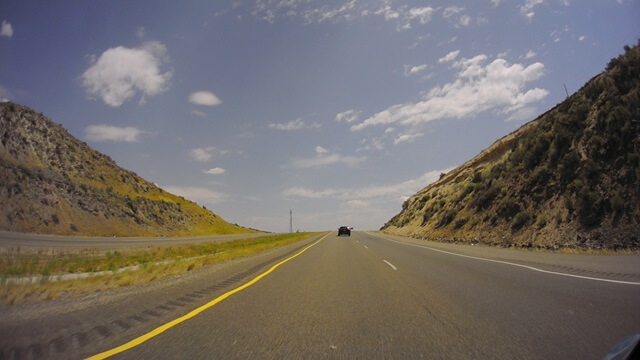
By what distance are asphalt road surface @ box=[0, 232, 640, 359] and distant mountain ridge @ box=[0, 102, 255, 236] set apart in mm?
43165

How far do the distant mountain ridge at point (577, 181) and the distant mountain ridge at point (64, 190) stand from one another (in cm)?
4283

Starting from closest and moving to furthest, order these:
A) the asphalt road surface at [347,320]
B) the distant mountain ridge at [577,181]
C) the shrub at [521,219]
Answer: the asphalt road surface at [347,320]
the distant mountain ridge at [577,181]
the shrub at [521,219]

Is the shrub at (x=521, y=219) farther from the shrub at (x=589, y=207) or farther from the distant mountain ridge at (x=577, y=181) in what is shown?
the shrub at (x=589, y=207)

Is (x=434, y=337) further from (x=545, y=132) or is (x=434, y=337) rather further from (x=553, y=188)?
(x=545, y=132)

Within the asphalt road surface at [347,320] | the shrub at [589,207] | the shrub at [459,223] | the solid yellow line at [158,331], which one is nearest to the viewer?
the solid yellow line at [158,331]

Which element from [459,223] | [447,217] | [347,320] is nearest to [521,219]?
[459,223]

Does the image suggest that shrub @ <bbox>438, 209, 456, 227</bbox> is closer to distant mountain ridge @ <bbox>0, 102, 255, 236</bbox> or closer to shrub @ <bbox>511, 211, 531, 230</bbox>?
shrub @ <bbox>511, 211, 531, 230</bbox>

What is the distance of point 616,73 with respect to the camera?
26.7 m

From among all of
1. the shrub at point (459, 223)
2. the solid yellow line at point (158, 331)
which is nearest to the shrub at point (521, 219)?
the shrub at point (459, 223)

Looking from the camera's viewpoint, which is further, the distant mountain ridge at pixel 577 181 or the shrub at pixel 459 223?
the shrub at pixel 459 223

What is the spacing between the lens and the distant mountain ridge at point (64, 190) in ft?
153

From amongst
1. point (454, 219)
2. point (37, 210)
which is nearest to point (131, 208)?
point (37, 210)

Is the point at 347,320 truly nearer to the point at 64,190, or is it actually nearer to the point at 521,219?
the point at 521,219

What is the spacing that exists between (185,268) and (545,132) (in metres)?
28.5
